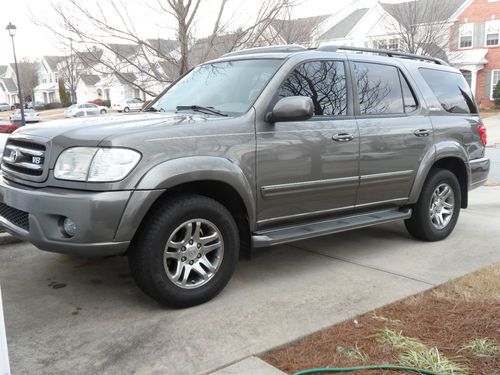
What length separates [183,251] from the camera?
12.6 feet

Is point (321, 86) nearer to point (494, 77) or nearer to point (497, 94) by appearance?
point (497, 94)

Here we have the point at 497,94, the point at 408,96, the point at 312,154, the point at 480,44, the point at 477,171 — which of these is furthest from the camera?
the point at 480,44

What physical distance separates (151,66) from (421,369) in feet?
26.3

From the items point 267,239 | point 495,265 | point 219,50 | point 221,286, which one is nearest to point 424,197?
point 495,265

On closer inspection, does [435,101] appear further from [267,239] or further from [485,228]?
[267,239]

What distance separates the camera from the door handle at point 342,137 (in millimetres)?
4633

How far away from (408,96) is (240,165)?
241cm

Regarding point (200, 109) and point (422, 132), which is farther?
point (422, 132)

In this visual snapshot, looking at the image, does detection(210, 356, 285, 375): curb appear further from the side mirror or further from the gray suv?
the side mirror

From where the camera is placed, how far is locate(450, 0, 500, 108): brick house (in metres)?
36.0

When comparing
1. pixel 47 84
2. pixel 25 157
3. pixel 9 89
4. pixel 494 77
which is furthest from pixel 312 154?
pixel 9 89

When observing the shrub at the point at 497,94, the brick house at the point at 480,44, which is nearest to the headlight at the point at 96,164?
the brick house at the point at 480,44

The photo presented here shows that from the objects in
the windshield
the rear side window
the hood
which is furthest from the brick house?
the hood

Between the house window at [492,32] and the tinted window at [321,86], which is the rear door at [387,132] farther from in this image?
the house window at [492,32]
